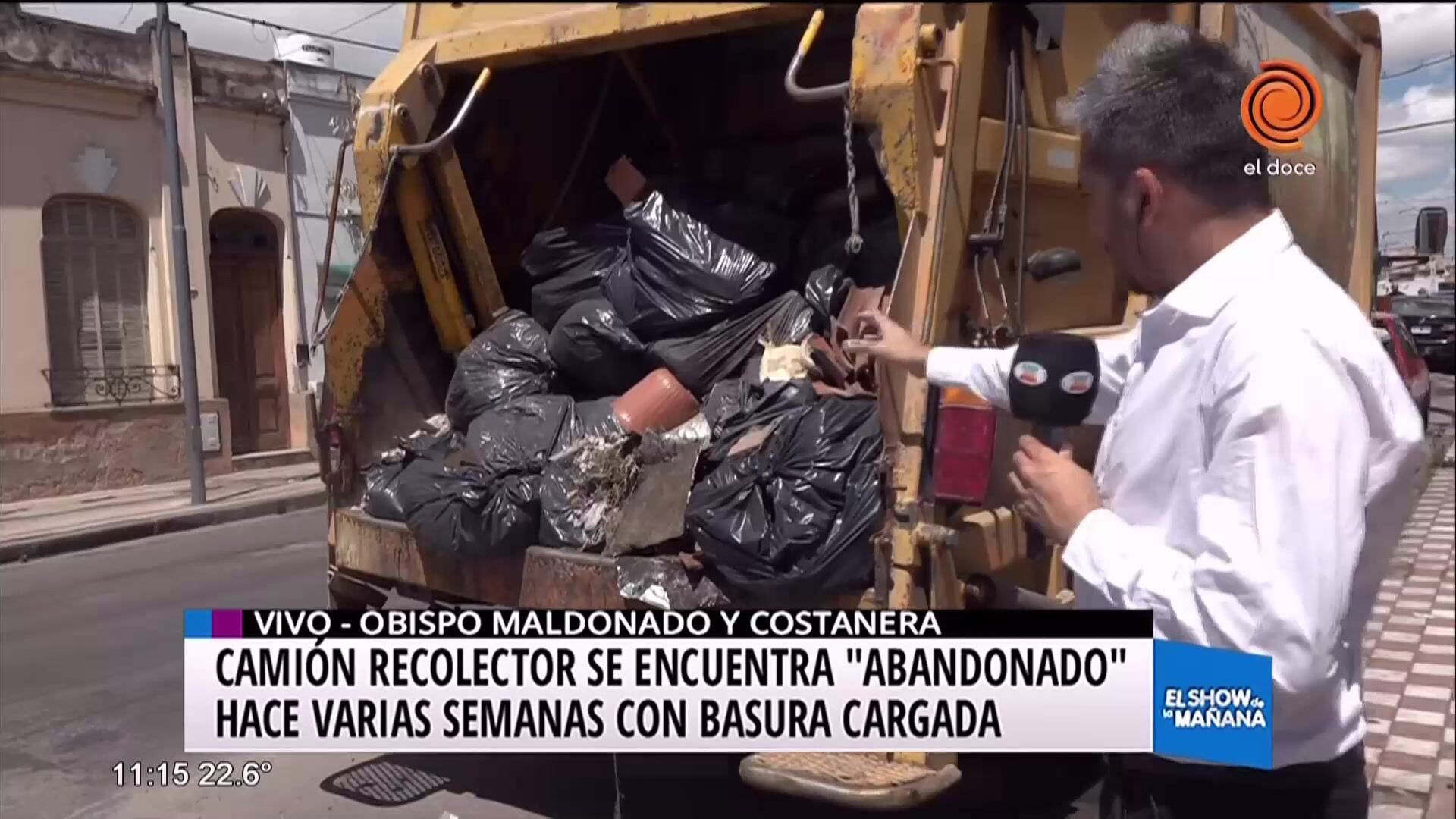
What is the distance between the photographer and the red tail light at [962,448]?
2693mm

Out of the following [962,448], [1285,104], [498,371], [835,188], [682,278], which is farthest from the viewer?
[835,188]

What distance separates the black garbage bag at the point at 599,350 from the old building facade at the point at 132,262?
6.33 meters

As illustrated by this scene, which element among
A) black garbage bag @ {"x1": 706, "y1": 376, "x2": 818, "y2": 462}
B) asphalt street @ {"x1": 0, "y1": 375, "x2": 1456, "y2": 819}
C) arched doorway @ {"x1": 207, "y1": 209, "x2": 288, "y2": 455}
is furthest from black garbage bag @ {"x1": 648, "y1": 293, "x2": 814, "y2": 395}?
arched doorway @ {"x1": 207, "y1": 209, "x2": 288, "y2": 455}

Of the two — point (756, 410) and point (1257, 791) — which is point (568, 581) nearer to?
point (756, 410)

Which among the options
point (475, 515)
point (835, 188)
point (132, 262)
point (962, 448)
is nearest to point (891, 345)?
point (962, 448)

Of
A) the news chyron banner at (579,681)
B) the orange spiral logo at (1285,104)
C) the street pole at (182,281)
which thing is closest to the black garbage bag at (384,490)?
the news chyron banner at (579,681)

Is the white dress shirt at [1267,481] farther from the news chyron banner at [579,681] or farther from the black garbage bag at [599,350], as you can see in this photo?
the black garbage bag at [599,350]

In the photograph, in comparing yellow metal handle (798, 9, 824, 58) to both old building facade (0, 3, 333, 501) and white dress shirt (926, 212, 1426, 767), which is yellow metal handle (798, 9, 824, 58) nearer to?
white dress shirt (926, 212, 1426, 767)

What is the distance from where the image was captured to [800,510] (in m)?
2.94

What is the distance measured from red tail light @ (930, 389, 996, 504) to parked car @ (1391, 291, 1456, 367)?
19.8 metres

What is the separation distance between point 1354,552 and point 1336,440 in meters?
0.12

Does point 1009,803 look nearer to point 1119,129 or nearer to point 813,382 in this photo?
point 813,382

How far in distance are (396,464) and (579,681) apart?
179 centimetres

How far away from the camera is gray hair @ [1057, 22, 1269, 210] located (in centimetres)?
140
